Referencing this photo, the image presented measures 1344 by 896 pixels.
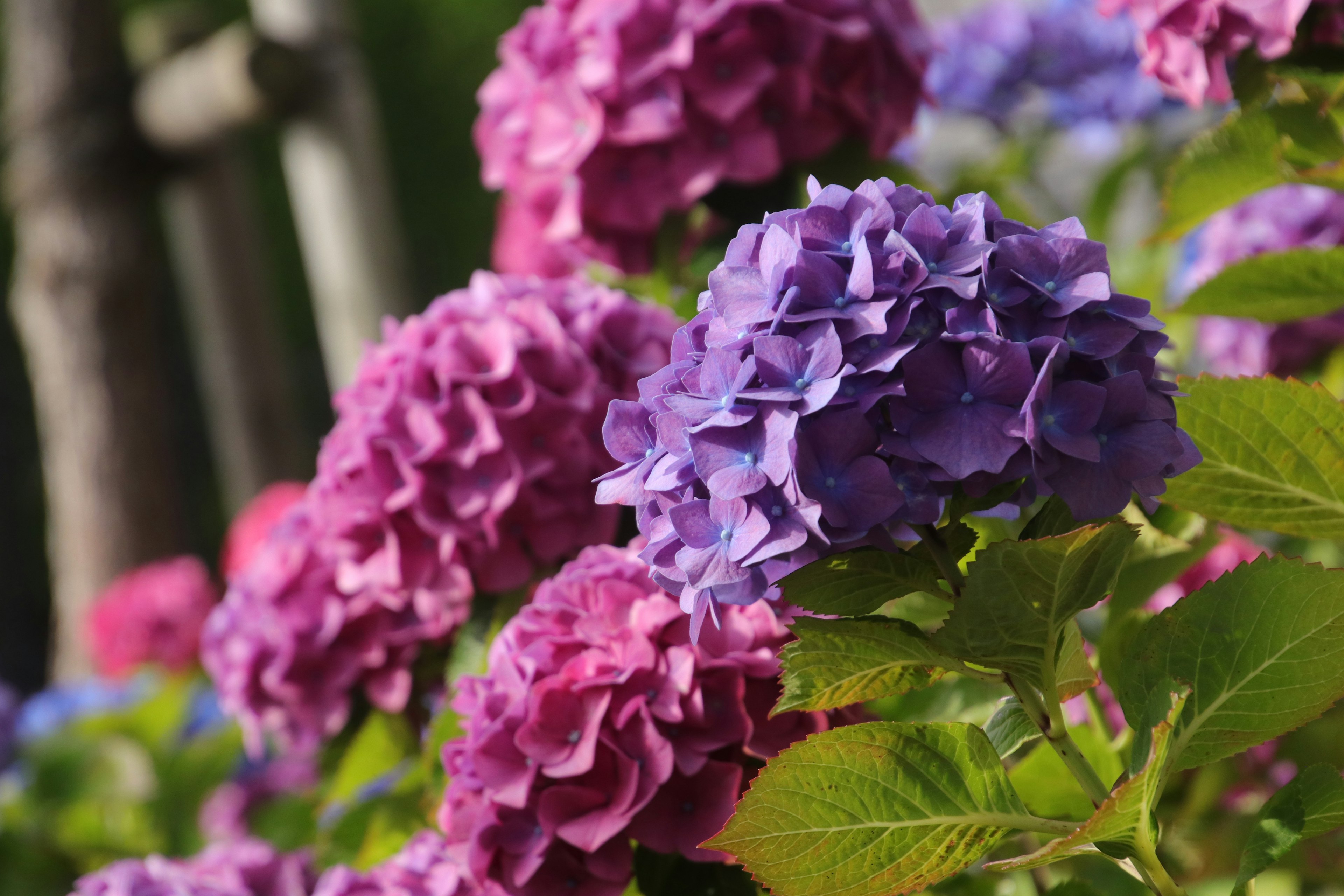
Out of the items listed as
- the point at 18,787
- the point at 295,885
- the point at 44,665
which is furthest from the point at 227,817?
the point at 44,665

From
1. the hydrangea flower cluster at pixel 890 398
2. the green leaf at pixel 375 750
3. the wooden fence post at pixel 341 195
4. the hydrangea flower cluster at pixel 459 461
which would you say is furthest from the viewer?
the wooden fence post at pixel 341 195

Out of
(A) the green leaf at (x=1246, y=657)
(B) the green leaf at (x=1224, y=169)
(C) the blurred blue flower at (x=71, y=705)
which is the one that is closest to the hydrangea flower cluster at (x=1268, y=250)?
(B) the green leaf at (x=1224, y=169)

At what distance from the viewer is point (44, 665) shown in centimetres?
669

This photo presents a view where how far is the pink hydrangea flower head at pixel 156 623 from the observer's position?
2150 millimetres

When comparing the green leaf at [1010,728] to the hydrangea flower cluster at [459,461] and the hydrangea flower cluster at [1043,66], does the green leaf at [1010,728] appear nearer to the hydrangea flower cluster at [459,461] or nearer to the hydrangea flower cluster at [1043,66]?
the hydrangea flower cluster at [459,461]

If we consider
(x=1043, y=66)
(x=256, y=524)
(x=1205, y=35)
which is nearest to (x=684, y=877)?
(x=1205, y=35)

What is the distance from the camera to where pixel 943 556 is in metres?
0.42

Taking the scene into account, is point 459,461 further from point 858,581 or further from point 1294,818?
point 1294,818

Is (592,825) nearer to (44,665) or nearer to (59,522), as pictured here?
(59,522)

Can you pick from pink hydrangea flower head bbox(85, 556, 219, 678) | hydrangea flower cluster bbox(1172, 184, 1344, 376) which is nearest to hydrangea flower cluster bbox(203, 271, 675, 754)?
hydrangea flower cluster bbox(1172, 184, 1344, 376)

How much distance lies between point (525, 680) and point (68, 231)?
2.56 m

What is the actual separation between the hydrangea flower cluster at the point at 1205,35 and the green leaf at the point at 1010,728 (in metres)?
0.38

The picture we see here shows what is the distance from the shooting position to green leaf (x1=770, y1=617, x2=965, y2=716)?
17.0 inches

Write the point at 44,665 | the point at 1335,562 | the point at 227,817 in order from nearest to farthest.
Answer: the point at 1335,562, the point at 227,817, the point at 44,665
